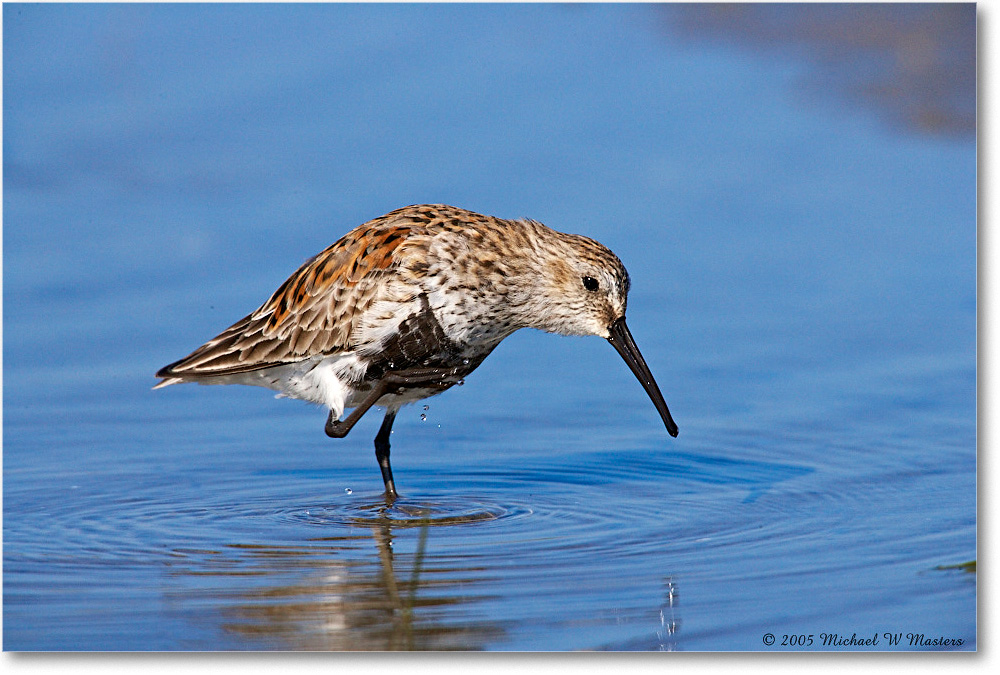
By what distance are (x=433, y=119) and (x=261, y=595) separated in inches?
190

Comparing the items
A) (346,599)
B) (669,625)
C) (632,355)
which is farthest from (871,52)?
(346,599)

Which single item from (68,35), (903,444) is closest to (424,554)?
(903,444)

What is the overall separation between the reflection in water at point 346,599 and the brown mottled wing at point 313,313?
41.3 inches

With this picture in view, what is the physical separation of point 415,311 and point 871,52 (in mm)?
4152

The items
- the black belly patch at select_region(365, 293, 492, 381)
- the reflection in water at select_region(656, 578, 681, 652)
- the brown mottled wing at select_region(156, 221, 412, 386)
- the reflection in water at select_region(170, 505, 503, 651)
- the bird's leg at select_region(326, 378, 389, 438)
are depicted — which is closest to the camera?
the reflection in water at select_region(656, 578, 681, 652)

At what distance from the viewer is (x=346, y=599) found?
18.2ft

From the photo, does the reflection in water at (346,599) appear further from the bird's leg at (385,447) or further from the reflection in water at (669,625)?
the bird's leg at (385,447)

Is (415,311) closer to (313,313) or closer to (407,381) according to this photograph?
(407,381)

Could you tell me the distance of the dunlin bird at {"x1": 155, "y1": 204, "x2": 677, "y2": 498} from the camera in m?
6.71

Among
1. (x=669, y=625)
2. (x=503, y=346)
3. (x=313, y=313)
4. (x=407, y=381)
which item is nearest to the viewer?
(x=669, y=625)

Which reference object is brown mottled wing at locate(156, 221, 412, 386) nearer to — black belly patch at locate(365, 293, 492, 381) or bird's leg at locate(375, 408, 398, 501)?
black belly patch at locate(365, 293, 492, 381)

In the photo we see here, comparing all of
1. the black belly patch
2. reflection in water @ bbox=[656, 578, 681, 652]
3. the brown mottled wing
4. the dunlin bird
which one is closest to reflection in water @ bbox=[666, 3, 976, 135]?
the dunlin bird

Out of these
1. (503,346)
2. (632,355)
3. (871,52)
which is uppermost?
(871,52)

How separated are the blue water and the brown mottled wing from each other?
0.58 m
